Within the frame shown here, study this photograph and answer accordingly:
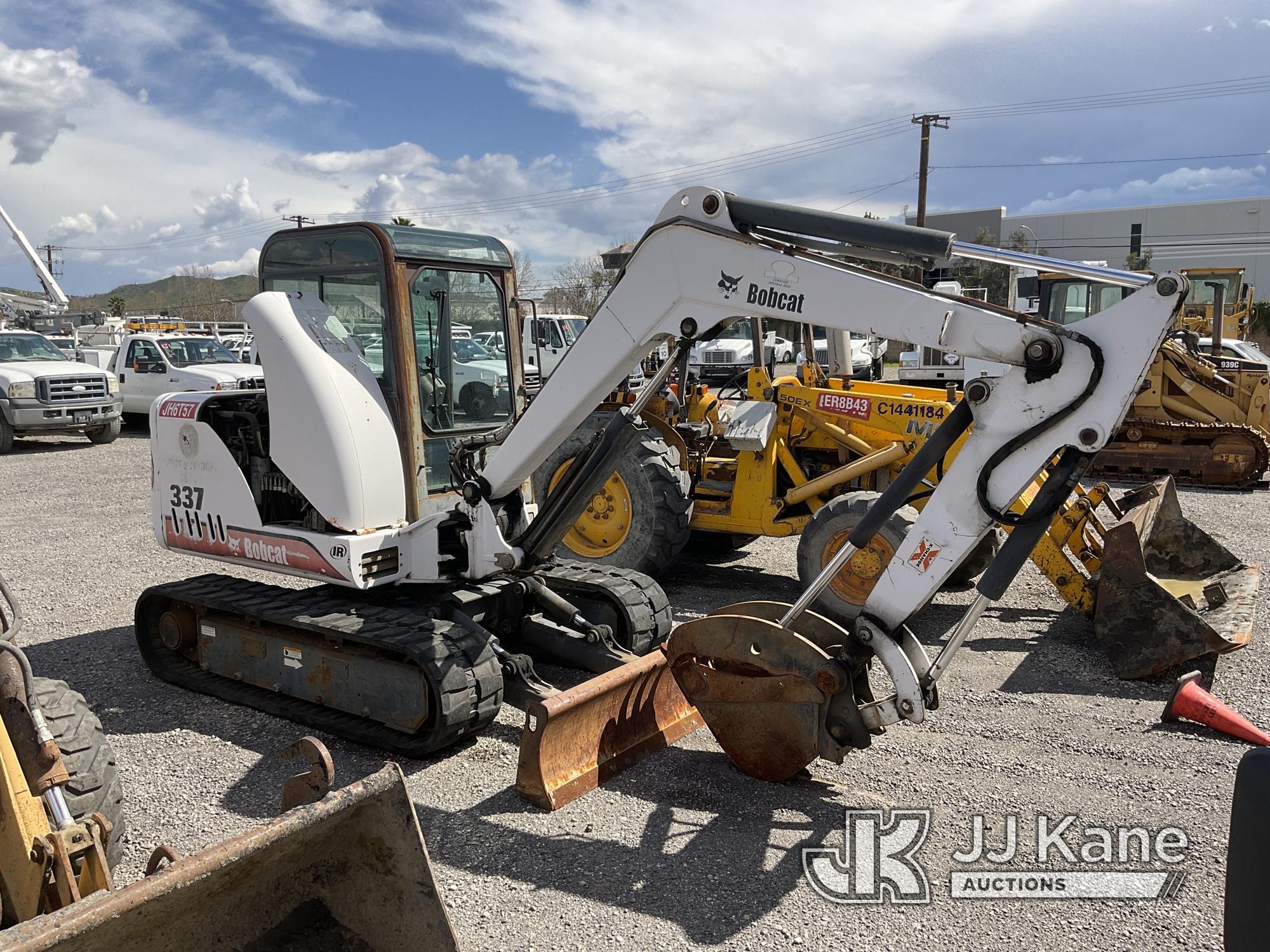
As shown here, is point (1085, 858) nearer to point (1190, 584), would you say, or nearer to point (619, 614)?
point (619, 614)

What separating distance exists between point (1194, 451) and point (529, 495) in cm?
1065

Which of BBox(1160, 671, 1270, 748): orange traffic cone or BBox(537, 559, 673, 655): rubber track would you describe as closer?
BBox(1160, 671, 1270, 748): orange traffic cone

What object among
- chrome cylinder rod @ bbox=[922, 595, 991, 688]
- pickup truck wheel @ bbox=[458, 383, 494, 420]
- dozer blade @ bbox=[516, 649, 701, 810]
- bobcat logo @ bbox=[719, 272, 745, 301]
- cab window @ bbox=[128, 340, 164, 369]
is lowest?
dozer blade @ bbox=[516, 649, 701, 810]

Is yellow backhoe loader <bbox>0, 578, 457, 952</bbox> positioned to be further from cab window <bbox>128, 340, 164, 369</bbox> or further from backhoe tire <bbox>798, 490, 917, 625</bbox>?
cab window <bbox>128, 340, 164, 369</bbox>

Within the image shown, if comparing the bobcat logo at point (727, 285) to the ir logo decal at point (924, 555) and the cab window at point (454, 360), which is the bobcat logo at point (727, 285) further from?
the cab window at point (454, 360)

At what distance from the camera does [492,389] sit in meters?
5.79

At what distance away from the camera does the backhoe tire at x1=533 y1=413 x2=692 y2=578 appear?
775 centimetres

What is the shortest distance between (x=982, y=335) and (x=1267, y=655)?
4.18m

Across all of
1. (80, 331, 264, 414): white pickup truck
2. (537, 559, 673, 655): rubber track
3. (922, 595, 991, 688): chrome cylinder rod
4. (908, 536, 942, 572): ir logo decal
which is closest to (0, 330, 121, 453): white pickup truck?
(80, 331, 264, 414): white pickup truck

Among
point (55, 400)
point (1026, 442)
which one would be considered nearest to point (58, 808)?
point (1026, 442)

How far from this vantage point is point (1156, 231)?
50.6 m

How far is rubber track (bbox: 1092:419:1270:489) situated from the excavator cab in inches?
394

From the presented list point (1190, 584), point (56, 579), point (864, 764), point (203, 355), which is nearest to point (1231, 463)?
point (1190, 584)

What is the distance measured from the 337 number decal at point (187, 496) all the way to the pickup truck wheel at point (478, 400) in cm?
167
